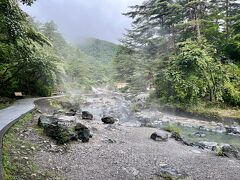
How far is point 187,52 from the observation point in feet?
78.8

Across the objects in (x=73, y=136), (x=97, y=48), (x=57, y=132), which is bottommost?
(x=73, y=136)

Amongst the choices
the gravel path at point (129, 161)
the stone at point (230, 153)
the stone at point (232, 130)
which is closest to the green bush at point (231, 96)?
the stone at point (232, 130)

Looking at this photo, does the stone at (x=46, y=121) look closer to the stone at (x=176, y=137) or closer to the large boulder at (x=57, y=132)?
the large boulder at (x=57, y=132)

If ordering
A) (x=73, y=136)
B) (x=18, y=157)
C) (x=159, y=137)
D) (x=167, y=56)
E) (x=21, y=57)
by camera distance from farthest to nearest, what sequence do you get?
(x=167, y=56)
(x=21, y=57)
(x=159, y=137)
(x=73, y=136)
(x=18, y=157)

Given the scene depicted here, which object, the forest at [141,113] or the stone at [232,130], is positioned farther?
the stone at [232,130]

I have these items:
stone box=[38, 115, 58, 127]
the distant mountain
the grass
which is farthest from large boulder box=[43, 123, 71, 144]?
the distant mountain

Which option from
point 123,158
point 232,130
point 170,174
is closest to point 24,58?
point 123,158

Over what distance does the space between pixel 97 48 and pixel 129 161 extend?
565 feet

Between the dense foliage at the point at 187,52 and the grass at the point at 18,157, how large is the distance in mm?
16277

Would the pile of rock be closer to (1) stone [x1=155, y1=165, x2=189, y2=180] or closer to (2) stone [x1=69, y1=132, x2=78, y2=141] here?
(2) stone [x1=69, y1=132, x2=78, y2=141]

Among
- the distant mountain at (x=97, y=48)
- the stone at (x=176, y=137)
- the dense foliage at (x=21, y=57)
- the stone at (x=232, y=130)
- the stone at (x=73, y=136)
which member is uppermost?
the distant mountain at (x=97, y=48)

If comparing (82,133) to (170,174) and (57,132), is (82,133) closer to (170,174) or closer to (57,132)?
(57,132)

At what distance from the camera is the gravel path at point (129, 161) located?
316 inches

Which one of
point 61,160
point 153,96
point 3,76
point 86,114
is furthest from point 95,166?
point 153,96
